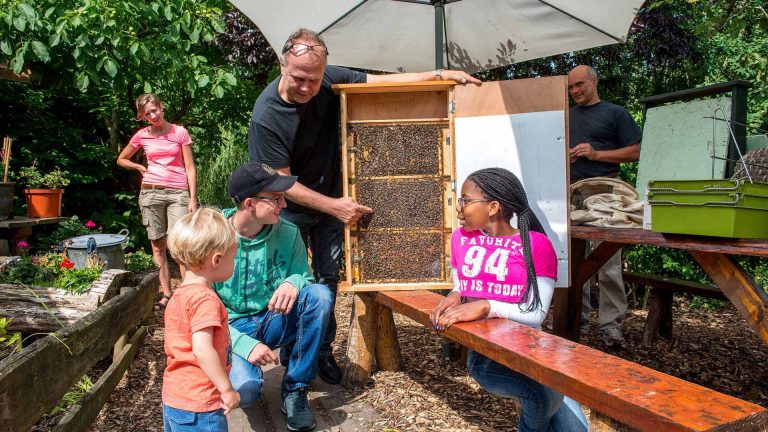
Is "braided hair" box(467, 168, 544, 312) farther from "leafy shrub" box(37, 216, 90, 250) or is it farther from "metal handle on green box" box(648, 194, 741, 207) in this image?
"leafy shrub" box(37, 216, 90, 250)

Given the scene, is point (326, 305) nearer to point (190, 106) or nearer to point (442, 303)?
point (442, 303)

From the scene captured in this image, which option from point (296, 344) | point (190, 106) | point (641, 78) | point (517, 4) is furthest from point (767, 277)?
point (190, 106)

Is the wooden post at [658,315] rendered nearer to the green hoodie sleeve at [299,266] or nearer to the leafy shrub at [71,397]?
the green hoodie sleeve at [299,266]

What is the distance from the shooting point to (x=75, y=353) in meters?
3.09

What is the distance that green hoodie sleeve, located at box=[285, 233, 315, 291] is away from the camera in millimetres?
3275

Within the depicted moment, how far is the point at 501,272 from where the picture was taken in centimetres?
278

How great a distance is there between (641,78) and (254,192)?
23.4 ft

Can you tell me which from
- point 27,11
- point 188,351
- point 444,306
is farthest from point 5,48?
point 444,306

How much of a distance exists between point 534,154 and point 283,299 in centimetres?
178

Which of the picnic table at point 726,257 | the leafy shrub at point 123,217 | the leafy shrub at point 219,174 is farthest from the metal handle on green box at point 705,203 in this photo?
the leafy shrub at point 219,174

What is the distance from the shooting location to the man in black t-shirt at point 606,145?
4.91 m

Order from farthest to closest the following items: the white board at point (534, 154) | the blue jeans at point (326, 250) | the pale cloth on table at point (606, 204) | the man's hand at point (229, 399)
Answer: the blue jeans at point (326, 250) < the pale cloth on table at point (606, 204) < the white board at point (534, 154) < the man's hand at point (229, 399)

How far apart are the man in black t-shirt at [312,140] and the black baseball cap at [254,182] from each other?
587 mm

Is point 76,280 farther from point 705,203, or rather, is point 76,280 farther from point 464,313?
point 705,203
